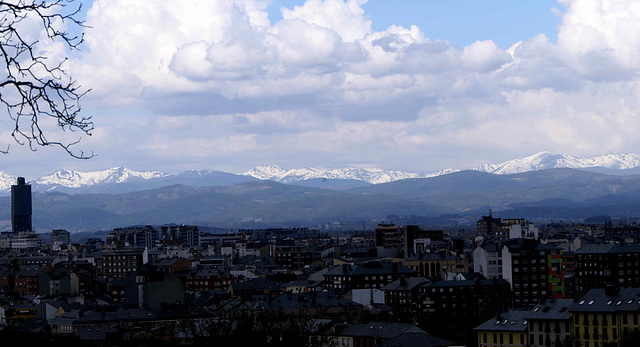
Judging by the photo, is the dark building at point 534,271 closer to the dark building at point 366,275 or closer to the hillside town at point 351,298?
the hillside town at point 351,298

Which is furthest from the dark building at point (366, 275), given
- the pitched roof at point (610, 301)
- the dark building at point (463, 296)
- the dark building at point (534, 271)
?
the pitched roof at point (610, 301)

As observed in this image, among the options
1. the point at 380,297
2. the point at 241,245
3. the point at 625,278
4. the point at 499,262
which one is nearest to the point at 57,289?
the point at 380,297

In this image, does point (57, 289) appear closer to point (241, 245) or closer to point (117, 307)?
point (117, 307)

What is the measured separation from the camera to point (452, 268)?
363 feet

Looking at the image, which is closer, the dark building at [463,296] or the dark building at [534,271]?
the dark building at [463,296]

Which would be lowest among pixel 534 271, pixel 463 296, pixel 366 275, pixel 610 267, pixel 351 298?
pixel 351 298

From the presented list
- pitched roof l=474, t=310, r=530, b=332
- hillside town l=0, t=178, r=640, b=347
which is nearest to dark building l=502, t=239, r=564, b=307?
hillside town l=0, t=178, r=640, b=347

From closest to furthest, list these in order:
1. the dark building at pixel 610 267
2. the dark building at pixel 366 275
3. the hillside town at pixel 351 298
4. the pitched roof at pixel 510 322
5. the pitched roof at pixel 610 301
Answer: the hillside town at pixel 351 298 → the pitched roof at pixel 610 301 → the pitched roof at pixel 510 322 → the dark building at pixel 610 267 → the dark building at pixel 366 275

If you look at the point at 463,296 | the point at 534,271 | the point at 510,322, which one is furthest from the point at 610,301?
the point at 534,271

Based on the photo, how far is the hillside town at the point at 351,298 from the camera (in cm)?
2755

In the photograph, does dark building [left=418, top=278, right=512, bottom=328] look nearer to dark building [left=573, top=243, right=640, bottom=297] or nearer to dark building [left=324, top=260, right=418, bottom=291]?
dark building [left=573, top=243, right=640, bottom=297]

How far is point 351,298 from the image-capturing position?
89.8 m

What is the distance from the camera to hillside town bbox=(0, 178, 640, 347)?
90.4 ft

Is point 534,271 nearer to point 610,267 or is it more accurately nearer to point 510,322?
point 610,267
